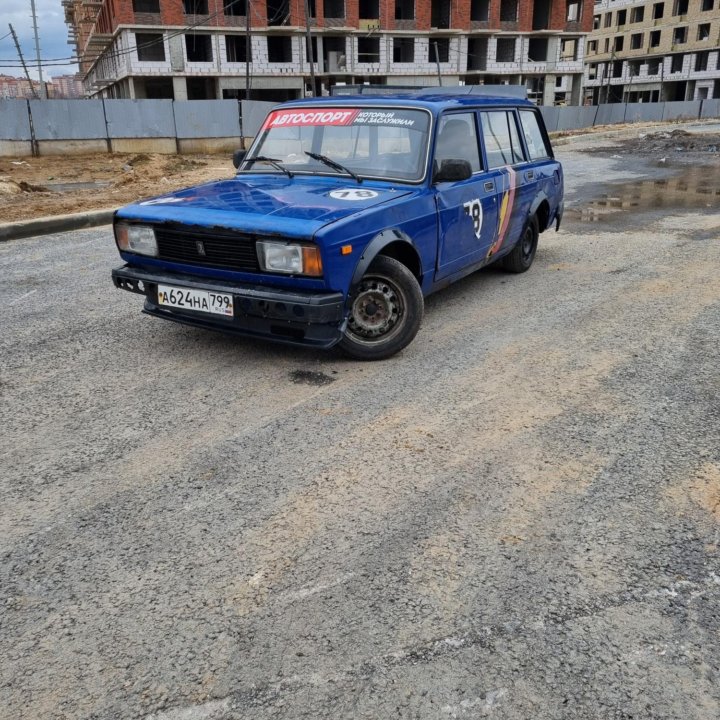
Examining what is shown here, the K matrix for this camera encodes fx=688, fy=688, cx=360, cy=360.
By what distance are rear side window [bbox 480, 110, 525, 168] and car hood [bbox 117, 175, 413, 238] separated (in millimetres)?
1582

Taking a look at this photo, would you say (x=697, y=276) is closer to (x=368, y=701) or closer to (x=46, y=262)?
(x=368, y=701)

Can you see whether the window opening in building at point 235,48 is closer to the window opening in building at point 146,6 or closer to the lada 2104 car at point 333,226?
the window opening in building at point 146,6

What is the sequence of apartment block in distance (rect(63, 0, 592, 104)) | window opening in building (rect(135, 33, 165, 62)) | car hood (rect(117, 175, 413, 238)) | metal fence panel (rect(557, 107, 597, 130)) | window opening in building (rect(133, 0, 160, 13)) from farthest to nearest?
window opening in building (rect(133, 0, 160, 13)) < apartment block in distance (rect(63, 0, 592, 104)) < window opening in building (rect(135, 33, 165, 62)) < metal fence panel (rect(557, 107, 597, 130)) < car hood (rect(117, 175, 413, 238))

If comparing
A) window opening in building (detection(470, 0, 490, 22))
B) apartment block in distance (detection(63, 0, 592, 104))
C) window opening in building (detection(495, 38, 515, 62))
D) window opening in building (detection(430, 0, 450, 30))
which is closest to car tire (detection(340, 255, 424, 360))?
apartment block in distance (detection(63, 0, 592, 104))

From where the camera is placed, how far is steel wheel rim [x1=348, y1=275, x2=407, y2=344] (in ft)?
15.3

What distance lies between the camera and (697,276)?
22.9 ft

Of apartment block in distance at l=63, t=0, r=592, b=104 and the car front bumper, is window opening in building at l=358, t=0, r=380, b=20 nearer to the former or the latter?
apartment block in distance at l=63, t=0, r=592, b=104

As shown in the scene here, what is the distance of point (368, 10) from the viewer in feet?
169

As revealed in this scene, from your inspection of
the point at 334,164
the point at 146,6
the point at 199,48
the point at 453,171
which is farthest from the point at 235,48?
the point at 453,171

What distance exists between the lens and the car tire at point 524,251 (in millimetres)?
7133

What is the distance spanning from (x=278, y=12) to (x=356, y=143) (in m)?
49.5

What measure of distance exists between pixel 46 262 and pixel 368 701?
24.2 ft

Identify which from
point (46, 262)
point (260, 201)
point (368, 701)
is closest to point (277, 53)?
point (46, 262)

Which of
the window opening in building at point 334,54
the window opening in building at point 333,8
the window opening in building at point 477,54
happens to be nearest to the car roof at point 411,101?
the window opening in building at point 334,54
